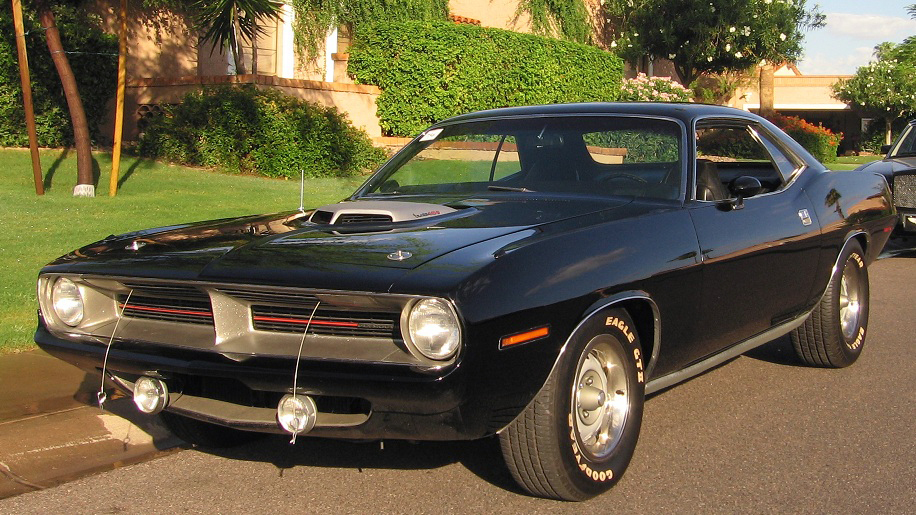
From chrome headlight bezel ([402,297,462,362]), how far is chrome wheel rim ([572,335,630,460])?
24.8 inches

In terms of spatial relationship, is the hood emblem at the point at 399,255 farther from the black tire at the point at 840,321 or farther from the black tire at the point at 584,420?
the black tire at the point at 840,321

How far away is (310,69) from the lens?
62.1 feet

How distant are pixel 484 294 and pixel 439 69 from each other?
1545cm

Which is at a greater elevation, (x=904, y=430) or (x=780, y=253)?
(x=780, y=253)

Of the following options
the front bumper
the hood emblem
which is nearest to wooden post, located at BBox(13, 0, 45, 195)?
the front bumper

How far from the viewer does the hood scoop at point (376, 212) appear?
457cm

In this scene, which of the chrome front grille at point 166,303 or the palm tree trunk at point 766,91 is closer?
the chrome front grille at point 166,303

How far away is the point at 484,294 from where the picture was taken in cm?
341

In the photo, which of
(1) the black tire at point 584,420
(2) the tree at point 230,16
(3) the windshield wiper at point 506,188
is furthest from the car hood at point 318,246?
(2) the tree at point 230,16

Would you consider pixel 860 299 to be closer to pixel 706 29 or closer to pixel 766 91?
pixel 706 29

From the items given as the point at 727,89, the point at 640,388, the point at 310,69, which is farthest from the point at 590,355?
the point at 727,89

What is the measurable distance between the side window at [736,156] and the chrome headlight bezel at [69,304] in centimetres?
284

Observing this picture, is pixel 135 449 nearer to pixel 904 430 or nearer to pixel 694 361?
pixel 694 361

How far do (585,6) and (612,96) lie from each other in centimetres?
353
